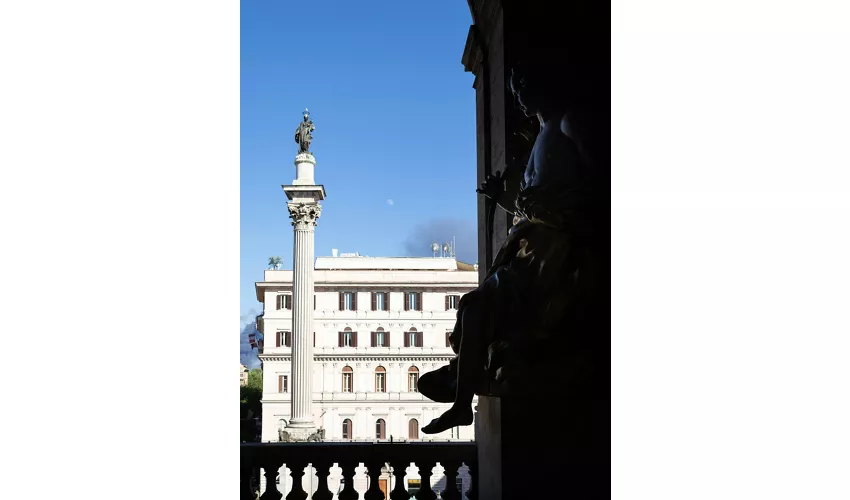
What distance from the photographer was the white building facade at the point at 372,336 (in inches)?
1289

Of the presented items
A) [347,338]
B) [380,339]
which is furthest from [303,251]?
[380,339]

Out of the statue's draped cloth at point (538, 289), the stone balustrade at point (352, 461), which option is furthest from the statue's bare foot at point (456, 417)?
the stone balustrade at point (352, 461)

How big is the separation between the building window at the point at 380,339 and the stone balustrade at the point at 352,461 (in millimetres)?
30313

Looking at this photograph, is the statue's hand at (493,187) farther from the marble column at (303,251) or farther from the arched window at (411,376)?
the arched window at (411,376)

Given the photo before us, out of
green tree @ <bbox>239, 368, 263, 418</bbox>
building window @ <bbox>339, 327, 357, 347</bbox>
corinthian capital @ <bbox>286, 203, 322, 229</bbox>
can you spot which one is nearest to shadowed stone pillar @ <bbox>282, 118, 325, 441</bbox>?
corinthian capital @ <bbox>286, 203, 322, 229</bbox>

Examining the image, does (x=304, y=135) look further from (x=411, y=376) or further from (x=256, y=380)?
(x=256, y=380)

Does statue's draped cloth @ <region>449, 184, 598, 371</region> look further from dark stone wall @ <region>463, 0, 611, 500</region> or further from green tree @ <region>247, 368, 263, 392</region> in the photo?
green tree @ <region>247, 368, 263, 392</region>
